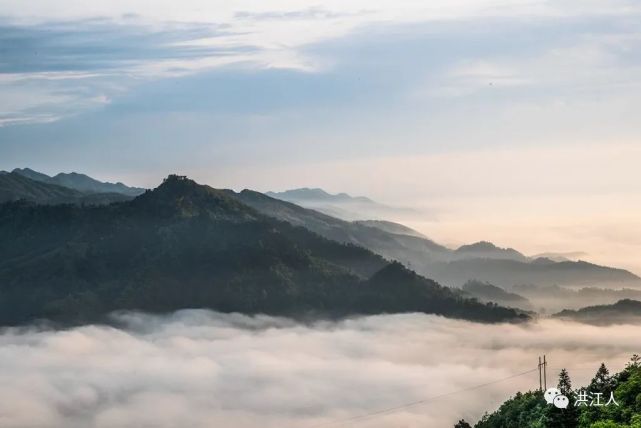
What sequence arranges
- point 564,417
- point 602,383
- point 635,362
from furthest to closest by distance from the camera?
1. point 635,362
2. point 602,383
3. point 564,417

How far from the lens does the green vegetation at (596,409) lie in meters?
111

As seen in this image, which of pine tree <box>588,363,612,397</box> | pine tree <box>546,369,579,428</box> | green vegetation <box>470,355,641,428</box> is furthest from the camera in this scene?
pine tree <box>588,363,612,397</box>

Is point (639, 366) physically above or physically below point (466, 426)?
above

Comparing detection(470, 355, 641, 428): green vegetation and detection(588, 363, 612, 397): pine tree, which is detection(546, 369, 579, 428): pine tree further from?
detection(588, 363, 612, 397): pine tree

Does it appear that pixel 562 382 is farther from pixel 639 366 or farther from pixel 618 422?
pixel 618 422

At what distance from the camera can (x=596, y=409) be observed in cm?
11544

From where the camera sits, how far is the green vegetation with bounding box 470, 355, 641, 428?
364 ft

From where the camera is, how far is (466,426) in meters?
166

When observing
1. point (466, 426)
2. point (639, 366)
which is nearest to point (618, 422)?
point (639, 366)

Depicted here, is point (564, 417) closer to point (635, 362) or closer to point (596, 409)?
point (596, 409)

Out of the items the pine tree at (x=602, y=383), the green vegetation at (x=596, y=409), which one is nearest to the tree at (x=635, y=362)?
the green vegetation at (x=596, y=409)

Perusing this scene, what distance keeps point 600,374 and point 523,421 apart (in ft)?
43.3

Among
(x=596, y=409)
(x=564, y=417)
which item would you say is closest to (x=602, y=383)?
(x=596, y=409)

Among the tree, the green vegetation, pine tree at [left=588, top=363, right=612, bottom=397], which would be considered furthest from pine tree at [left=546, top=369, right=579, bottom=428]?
the tree
